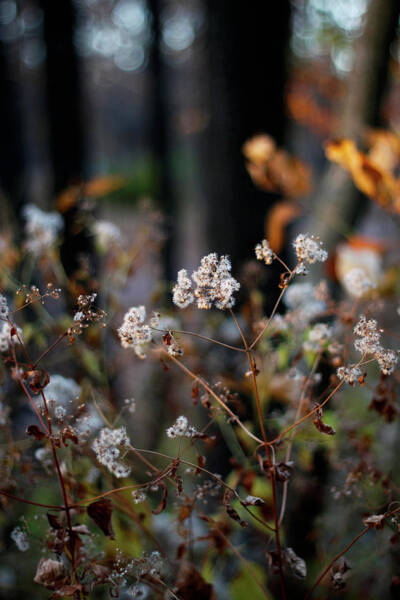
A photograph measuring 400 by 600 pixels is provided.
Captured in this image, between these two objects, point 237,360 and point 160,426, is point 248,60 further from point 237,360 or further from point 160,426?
point 160,426

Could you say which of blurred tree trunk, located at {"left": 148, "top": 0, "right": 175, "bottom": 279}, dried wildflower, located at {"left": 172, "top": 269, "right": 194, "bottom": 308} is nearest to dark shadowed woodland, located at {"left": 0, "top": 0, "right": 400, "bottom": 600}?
dried wildflower, located at {"left": 172, "top": 269, "right": 194, "bottom": 308}

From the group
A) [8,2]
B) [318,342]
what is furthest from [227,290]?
[8,2]

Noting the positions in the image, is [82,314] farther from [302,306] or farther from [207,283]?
[302,306]

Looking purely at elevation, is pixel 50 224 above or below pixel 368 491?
above

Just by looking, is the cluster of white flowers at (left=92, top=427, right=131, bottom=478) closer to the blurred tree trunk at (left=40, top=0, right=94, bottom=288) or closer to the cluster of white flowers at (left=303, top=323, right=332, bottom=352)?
the cluster of white flowers at (left=303, top=323, right=332, bottom=352)

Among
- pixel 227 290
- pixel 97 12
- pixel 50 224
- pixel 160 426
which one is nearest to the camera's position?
pixel 227 290

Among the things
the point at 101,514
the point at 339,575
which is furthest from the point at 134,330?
the point at 339,575

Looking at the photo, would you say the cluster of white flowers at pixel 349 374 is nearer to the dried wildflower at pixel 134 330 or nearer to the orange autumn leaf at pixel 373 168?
the dried wildflower at pixel 134 330

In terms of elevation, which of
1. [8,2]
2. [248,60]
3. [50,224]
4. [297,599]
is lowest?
[297,599]
